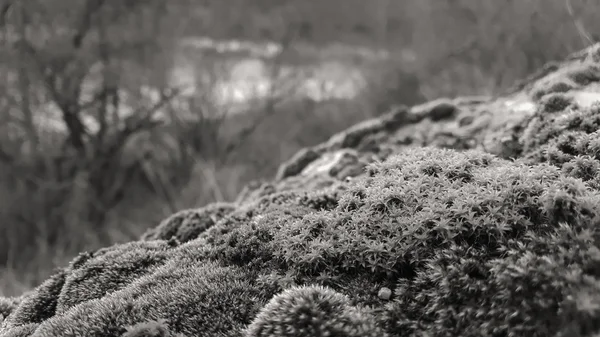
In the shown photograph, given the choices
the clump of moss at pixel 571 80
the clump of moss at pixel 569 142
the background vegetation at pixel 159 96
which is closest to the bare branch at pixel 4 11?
the background vegetation at pixel 159 96

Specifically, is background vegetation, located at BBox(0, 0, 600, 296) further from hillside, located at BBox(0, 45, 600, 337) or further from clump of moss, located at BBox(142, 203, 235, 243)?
hillside, located at BBox(0, 45, 600, 337)

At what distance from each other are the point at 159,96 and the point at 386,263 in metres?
15.3

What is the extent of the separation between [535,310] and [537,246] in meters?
0.39

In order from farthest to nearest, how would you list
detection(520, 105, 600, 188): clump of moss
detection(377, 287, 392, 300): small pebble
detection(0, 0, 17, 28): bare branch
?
detection(0, 0, 17, 28): bare branch, detection(520, 105, 600, 188): clump of moss, detection(377, 287, 392, 300): small pebble

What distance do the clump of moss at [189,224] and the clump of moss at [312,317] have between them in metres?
1.68

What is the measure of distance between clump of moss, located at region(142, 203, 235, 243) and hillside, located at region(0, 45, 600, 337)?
2cm

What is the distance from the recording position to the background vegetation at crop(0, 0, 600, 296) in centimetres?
1410

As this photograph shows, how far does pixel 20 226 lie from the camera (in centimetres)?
1603

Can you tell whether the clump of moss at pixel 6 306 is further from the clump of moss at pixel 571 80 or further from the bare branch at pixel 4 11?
the bare branch at pixel 4 11

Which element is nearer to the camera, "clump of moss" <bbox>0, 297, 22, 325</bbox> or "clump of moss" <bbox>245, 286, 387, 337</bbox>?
"clump of moss" <bbox>245, 286, 387, 337</bbox>

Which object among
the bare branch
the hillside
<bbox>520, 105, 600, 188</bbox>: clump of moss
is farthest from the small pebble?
the bare branch

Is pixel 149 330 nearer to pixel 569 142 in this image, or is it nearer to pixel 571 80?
pixel 569 142

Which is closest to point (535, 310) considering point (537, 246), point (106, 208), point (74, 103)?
point (537, 246)

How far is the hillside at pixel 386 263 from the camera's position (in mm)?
2395
